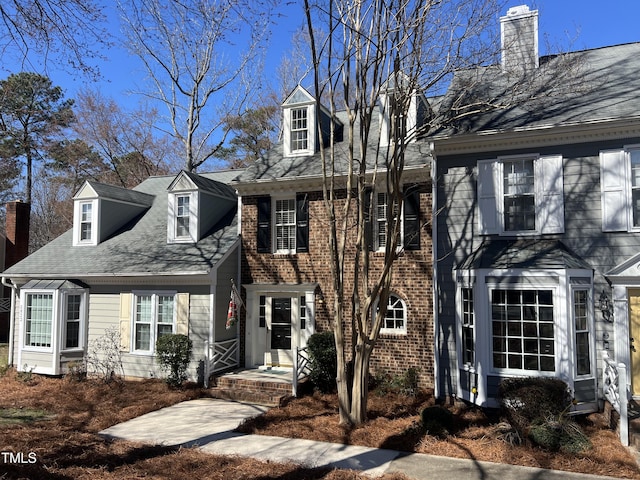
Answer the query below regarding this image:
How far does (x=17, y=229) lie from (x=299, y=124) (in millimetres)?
16054

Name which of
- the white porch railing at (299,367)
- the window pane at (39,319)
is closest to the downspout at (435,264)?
the white porch railing at (299,367)

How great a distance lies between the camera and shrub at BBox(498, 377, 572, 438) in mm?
8094

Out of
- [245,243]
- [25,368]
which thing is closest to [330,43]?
[245,243]

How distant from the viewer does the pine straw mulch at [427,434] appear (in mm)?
7102

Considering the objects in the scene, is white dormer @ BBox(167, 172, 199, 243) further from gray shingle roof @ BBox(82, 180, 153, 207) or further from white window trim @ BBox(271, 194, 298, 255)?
gray shingle roof @ BBox(82, 180, 153, 207)

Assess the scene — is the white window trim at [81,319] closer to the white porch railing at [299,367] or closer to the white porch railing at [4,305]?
the white porch railing at [299,367]

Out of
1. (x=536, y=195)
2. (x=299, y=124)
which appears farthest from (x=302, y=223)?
(x=536, y=195)

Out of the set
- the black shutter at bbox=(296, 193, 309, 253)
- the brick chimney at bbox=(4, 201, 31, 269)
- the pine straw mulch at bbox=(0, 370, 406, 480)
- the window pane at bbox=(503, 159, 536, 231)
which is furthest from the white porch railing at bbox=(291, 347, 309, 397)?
the brick chimney at bbox=(4, 201, 31, 269)

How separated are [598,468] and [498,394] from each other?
2.11 metres

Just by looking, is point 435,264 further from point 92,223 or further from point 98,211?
point 92,223

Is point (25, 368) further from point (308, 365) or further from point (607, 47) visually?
point (607, 47)

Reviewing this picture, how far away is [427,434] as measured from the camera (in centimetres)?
819

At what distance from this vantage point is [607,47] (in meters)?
12.4

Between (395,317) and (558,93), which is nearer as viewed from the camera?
(558,93)
